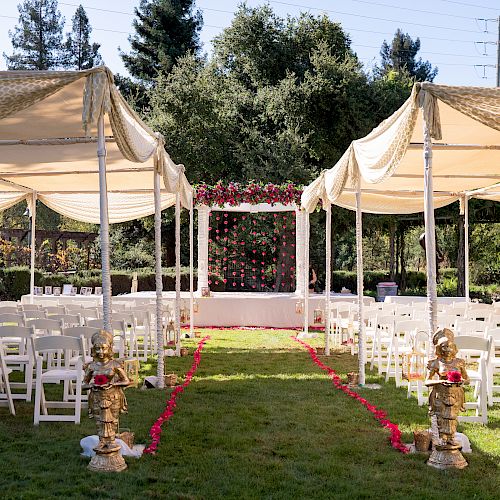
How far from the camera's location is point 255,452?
5.38 m

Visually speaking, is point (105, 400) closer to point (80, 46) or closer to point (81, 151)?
point (81, 151)

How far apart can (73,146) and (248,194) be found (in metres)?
8.24

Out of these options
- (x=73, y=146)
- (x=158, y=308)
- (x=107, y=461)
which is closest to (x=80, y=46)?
(x=73, y=146)

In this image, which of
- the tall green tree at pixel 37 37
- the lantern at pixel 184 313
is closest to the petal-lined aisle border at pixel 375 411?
the lantern at pixel 184 313

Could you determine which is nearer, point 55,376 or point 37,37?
point 55,376

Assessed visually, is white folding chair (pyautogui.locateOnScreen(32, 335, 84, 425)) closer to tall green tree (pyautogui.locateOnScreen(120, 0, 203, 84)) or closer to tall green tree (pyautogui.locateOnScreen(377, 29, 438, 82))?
tall green tree (pyautogui.locateOnScreen(120, 0, 203, 84))

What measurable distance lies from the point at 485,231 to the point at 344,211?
283 inches

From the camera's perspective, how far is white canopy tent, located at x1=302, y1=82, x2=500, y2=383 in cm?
544

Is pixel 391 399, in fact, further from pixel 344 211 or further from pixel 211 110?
pixel 211 110

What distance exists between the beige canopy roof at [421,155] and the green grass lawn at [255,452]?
92.5 inches

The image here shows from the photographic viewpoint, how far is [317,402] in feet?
24.1

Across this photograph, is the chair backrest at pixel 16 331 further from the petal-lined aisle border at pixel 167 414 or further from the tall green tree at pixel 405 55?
the tall green tree at pixel 405 55

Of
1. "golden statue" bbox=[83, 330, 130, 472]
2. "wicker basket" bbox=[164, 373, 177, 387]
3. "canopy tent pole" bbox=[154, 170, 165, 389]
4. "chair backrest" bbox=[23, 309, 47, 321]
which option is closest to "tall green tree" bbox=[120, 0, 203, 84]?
"chair backrest" bbox=[23, 309, 47, 321]

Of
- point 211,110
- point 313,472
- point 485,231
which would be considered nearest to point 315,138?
point 211,110
